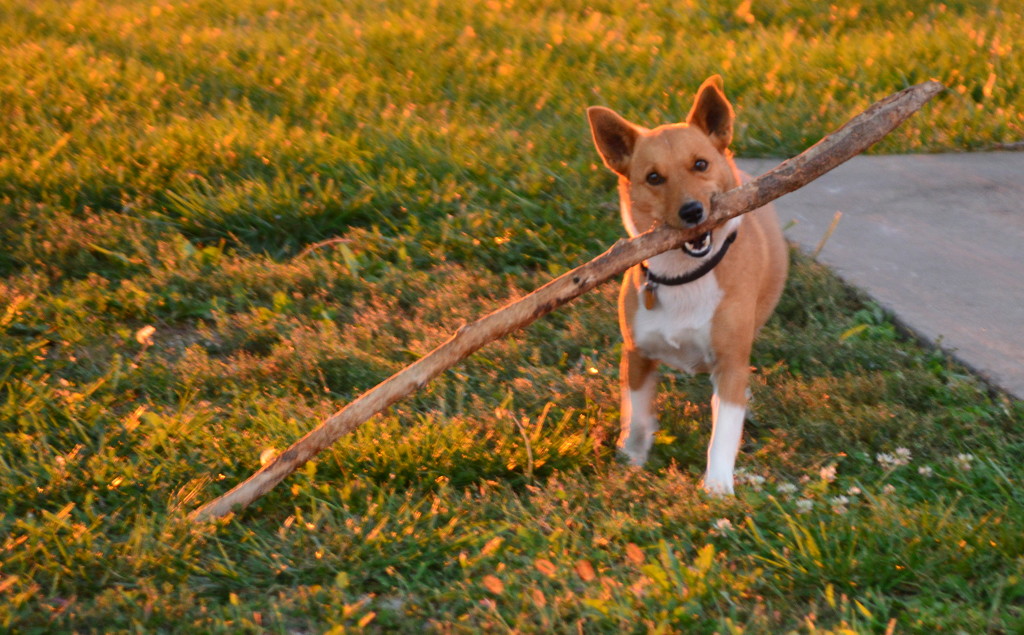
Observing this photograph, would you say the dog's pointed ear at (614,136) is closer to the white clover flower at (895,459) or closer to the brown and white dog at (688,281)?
the brown and white dog at (688,281)

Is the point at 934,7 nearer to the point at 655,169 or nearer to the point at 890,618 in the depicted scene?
the point at 655,169

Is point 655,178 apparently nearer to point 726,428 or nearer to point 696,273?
point 696,273

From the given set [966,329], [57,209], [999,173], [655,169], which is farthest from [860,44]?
[57,209]

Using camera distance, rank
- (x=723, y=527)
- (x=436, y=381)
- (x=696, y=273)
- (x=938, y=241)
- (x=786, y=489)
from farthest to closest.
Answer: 1. (x=938, y=241)
2. (x=436, y=381)
3. (x=696, y=273)
4. (x=786, y=489)
5. (x=723, y=527)

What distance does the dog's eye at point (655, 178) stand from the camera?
142 inches

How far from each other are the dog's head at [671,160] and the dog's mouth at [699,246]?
4.4 inches

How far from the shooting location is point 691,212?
134 inches

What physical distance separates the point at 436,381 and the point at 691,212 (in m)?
1.32

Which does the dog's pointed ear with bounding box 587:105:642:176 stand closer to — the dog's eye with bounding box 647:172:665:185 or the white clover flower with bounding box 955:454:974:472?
the dog's eye with bounding box 647:172:665:185

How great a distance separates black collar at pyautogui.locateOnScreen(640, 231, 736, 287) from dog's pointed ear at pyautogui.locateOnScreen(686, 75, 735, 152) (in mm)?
354

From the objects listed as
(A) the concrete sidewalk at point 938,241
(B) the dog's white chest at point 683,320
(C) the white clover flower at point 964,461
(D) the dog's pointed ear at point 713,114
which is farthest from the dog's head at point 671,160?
(A) the concrete sidewalk at point 938,241

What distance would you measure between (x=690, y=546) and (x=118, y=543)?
1.65m

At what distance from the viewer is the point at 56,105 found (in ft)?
22.4

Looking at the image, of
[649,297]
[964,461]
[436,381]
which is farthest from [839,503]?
[436,381]
